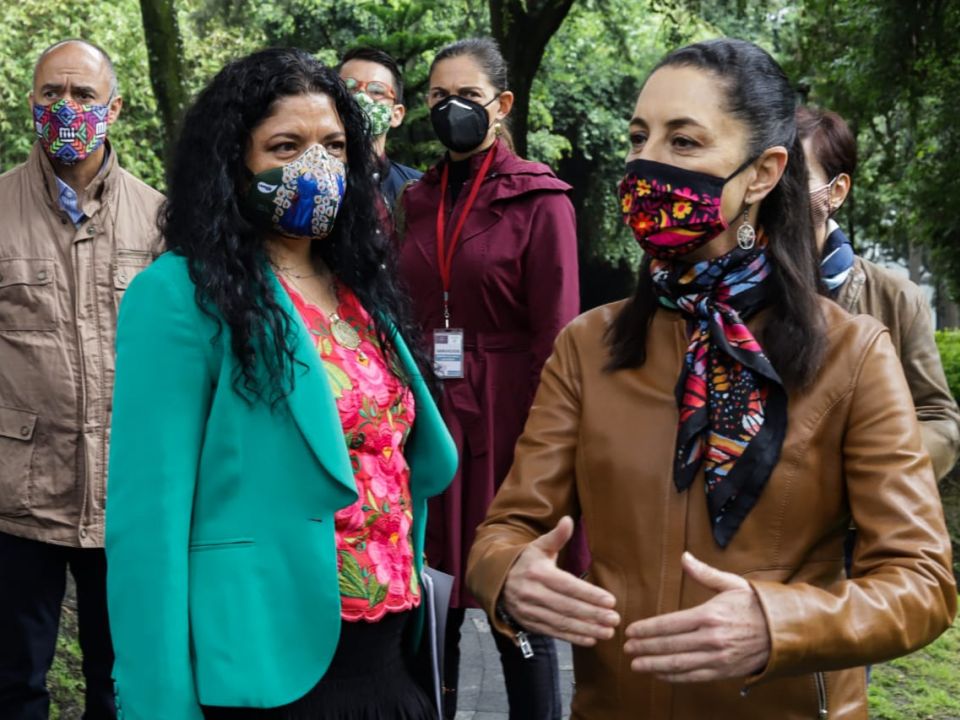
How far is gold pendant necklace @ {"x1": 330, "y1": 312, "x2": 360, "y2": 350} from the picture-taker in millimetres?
2923

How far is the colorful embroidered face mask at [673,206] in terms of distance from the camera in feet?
7.74

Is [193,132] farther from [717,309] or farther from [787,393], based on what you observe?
[787,393]

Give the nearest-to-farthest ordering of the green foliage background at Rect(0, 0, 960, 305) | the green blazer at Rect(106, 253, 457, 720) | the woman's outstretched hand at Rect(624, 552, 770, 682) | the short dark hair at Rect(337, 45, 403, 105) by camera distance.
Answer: the woman's outstretched hand at Rect(624, 552, 770, 682)
the green blazer at Rect(106, 253, 457, 720)
the short dark hair at Rect(337, 45, 403, 105)
the green foliage background at Rect(0, 0, 960, 305)

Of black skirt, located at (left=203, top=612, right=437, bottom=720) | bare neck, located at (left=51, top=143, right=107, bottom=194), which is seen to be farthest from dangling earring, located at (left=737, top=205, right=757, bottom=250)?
bare neck, located at (left=51, top=143, right=107, bottom=194)

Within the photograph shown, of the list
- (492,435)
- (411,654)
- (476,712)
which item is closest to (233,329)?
(411,654)

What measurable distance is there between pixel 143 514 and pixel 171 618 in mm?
211

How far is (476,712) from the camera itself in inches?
212

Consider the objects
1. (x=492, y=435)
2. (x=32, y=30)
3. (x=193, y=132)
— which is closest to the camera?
(x=193, y=132)

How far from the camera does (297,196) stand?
2850 millimetres

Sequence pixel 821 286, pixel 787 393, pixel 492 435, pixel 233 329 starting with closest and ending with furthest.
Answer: pixel 787 393 < pixel 821 286 < pixel 233 329 < pixel 492 435

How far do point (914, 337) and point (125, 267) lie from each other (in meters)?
2.59

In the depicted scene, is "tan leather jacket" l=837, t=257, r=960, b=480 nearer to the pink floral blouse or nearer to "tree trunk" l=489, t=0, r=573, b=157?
the pink floral blouse

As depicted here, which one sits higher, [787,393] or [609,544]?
[787,393]

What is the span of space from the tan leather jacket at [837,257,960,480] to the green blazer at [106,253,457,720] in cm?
194
